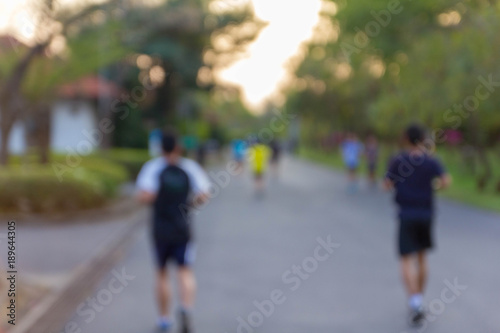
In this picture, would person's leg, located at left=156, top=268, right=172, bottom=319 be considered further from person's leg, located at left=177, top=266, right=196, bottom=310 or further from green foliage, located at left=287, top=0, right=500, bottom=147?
green foliage, located at left=287, top=0, right=500, bottom=147

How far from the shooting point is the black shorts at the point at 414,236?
264 inches

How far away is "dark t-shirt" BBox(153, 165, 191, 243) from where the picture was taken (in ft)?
20.2

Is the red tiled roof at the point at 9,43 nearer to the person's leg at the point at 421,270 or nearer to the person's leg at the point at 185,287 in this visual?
the person's leg at the point at 185,287

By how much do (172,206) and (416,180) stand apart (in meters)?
2.27

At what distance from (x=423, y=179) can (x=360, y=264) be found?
327 centimetres

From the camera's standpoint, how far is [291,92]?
5669 centimetres

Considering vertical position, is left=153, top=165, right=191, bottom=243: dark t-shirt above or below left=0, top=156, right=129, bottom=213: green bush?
below

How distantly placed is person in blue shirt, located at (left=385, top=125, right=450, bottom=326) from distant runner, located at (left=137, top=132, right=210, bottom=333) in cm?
185

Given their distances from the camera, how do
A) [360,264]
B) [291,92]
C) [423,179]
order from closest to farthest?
[423,179], [360,264], [291,92]

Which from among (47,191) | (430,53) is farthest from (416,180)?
(430,53)

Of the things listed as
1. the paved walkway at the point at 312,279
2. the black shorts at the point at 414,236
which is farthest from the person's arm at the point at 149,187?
the black shorts at the point at 414,236

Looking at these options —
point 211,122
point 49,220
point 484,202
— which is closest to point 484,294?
point 49,220

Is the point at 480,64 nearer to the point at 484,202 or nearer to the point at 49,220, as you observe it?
the point at 484,202

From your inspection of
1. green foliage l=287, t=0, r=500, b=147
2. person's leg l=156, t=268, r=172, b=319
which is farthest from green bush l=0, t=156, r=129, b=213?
green foliage l=287, t=0, r=500, b=147
